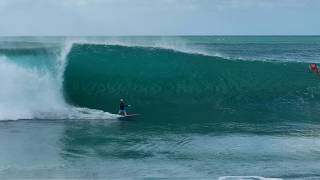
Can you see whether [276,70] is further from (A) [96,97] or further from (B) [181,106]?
(A) [96,97]

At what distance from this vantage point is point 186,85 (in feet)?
78.0

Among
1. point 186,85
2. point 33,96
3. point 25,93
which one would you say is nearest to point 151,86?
point 186,85

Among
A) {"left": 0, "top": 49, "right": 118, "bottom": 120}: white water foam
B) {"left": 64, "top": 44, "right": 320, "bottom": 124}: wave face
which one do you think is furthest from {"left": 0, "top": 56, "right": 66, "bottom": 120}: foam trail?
{"left": 64, "top": 44, "right": 320, "bottom": 124}: wave face

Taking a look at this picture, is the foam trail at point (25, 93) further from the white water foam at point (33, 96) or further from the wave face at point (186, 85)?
the wave face at point (186, 85)

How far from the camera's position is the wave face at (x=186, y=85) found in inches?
814

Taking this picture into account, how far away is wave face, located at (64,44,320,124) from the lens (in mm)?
20688

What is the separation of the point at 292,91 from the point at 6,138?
12.4m

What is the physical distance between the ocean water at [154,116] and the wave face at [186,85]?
0.14ft

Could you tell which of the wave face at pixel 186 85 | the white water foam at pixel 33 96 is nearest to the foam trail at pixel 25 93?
the white water foam at pixel 33 96

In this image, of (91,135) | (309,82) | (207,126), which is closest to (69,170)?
(91,135)

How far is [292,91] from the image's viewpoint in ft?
78.2

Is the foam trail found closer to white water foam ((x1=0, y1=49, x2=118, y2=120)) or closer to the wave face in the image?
white water foam ((x1=0, y1=49, x2=118, y2=120))

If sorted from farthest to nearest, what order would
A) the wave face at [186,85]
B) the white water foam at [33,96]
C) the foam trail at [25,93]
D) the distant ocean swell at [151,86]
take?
the wave face at [186,85] → the distant ocean swell at [151,86] → the foam trail at [25,93] → the white water foam at [33,96]

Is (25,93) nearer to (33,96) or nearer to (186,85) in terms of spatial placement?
(33,96)
